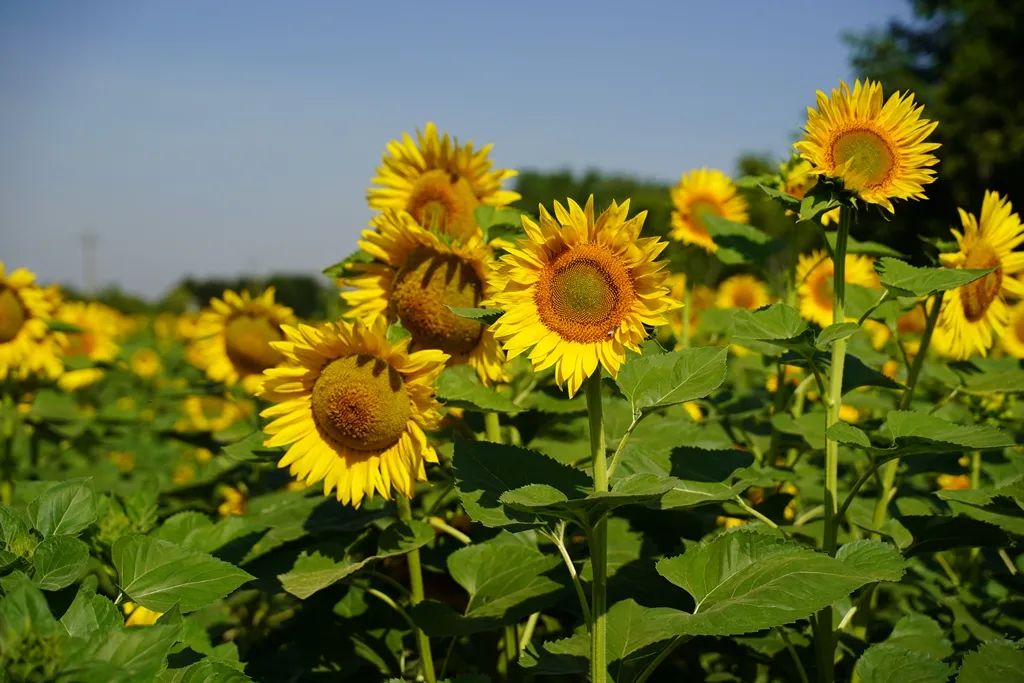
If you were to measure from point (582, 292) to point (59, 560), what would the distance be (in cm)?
96

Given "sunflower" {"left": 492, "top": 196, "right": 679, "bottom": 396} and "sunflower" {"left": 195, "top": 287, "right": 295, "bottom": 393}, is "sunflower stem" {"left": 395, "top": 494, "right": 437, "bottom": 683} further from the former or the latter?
"sunflower" {"left": 195, "top": 287, "right": 295, "bottom": 393}

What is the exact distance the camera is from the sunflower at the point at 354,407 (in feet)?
6.53

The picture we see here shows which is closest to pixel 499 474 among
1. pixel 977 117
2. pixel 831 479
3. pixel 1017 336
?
pixel 831 479

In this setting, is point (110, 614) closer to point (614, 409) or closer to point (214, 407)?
point (614, 409)

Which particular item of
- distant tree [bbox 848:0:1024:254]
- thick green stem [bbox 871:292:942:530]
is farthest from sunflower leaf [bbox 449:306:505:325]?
distant tree [bbox 848:0:1024:254]

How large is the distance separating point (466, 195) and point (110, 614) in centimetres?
144

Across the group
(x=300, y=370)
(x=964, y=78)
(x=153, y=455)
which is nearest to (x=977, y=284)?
(x=300, y=370)

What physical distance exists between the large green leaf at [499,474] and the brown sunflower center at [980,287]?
46.1 inches

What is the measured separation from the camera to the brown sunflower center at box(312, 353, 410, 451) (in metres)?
1.99

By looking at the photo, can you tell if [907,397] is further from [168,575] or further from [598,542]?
[168,575]

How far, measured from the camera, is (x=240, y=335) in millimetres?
3574

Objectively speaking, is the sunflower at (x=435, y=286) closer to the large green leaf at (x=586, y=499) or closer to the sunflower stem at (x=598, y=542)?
the sunflower stem at (x=598, y=542)

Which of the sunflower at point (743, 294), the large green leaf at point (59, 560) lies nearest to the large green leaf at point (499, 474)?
the large green leaf at point (59, 560)

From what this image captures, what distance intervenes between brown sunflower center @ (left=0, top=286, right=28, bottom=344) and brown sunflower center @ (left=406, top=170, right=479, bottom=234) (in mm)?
1926
